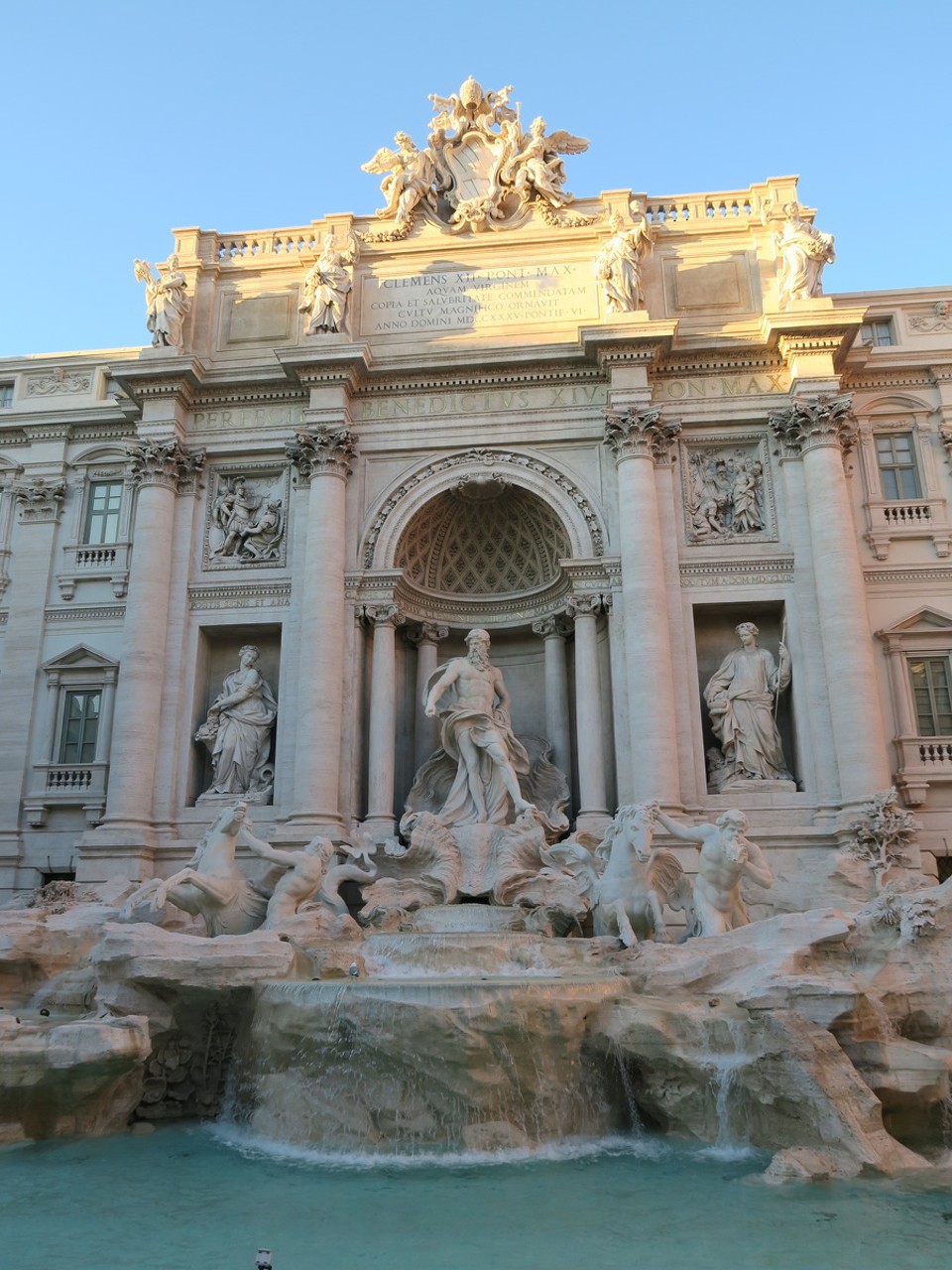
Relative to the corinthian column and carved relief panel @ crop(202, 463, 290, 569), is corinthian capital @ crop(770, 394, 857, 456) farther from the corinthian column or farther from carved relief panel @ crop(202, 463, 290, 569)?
carved relief panel @ crop(202, 463, 290, 569)

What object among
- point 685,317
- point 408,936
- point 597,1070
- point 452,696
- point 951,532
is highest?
point 685,317

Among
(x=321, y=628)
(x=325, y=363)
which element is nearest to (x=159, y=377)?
(x=325, y=363)

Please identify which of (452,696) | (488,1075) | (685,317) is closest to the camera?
(488,1075)

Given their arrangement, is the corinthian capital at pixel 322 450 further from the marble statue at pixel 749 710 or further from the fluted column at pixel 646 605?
the marble statue at pixel 749 710

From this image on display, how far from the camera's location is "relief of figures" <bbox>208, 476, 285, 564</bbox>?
2025 centimetres

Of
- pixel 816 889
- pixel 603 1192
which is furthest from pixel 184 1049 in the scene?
pixel 816 889

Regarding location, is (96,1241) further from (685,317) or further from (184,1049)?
(685,317)

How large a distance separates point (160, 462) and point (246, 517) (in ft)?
6.24

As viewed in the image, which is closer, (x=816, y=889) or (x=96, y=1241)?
(x=96, y=1241)

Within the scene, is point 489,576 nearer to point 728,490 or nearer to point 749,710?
point 728,490

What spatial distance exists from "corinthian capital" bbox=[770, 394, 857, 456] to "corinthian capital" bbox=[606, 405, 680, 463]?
7.57 ft

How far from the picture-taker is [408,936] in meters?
13.5

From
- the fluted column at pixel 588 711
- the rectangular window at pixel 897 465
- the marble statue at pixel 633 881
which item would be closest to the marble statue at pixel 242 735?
the fluted column at pixel 588 711

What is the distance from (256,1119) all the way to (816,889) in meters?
9.35
